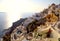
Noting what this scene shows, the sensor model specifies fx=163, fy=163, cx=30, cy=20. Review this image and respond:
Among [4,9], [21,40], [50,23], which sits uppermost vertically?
[4,9]

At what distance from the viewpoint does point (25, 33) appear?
1008 millimetres

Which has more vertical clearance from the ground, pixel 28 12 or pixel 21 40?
pixel 28 12

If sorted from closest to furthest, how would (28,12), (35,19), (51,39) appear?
(51,39)
(35,19)
(28,12)

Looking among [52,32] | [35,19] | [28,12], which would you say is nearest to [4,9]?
[28,12]

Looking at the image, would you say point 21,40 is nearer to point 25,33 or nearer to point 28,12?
point 25,33

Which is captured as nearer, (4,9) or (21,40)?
(21,40)

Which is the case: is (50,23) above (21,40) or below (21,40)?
above

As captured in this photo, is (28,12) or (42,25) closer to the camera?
(42,25)

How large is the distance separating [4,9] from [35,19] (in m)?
0.52

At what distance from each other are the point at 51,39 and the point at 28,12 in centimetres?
53

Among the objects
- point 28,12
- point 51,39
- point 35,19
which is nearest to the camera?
point 51,39

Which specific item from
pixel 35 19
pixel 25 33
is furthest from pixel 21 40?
pixel 35 19

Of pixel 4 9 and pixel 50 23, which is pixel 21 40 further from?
pixel 4 9

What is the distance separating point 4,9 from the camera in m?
1.47
